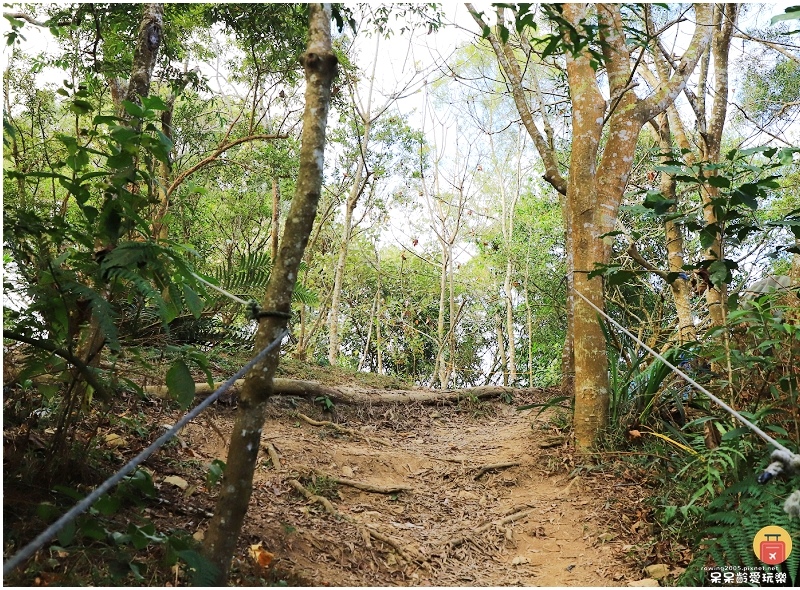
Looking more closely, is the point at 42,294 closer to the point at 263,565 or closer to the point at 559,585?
the point at 263,565

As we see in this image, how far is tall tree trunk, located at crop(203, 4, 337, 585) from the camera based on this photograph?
5.82ft

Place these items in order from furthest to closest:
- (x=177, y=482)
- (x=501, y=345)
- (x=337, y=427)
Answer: (x=501, y=345)
(x=337, y=427)
(x=177, y=482)

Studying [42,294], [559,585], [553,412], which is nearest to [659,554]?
[559,585]

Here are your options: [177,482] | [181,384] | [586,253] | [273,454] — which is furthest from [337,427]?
[181,384]

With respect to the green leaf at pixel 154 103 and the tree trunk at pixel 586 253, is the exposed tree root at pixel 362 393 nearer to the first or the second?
the tree trunk at pixel 586 253

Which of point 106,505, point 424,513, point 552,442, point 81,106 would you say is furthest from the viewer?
point 552,442

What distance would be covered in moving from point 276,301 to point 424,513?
6.47 feet

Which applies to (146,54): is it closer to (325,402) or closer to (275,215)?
(325,402)

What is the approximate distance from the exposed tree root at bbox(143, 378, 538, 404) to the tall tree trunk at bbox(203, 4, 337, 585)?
197 cm

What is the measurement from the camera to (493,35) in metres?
6.22

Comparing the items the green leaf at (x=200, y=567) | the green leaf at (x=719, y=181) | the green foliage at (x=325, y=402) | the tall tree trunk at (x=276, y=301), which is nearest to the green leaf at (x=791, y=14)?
the green leaf at (x=719, y=181)

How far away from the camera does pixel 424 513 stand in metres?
3.35

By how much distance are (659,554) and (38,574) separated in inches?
93.8

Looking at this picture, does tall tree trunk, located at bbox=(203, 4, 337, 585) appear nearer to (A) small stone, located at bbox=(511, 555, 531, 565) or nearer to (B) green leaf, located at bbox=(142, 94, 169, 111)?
(B) green leaf, located at bbox=(142, 94, 169, 111)
